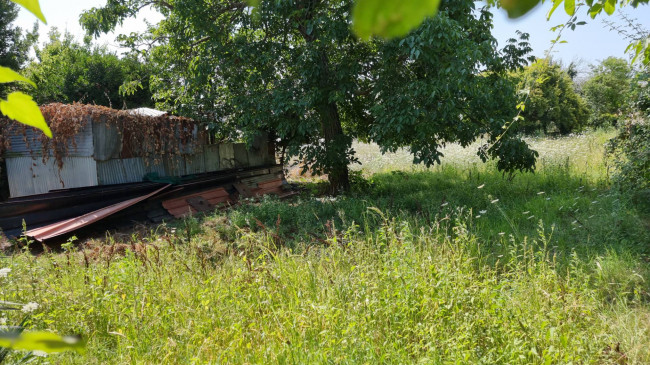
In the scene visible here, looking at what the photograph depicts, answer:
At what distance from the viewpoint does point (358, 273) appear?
3.20m

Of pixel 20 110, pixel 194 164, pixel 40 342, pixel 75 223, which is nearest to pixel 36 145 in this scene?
pixel 75 223

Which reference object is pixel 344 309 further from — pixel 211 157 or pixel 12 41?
pixel 12 41

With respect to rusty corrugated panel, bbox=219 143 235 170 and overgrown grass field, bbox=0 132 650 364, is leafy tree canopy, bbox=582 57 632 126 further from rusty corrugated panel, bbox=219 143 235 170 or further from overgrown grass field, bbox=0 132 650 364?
overgrown grass field, bbox=0 132 650 364

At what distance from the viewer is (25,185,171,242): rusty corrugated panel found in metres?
6.15

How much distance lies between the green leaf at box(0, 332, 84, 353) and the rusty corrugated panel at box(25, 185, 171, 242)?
6.41 metres

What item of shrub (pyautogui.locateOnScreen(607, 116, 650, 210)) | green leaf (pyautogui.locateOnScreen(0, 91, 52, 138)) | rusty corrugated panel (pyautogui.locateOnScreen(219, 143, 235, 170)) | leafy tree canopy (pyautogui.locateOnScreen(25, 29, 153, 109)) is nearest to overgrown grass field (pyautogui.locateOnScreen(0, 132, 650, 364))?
shrub (pyautogui.locateOnScreen(607, 116, 650, 210))

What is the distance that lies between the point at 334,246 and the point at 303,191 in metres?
6.23

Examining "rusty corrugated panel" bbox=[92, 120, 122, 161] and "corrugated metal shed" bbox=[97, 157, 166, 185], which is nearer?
"rusty corrugated panel" bbox=[92, 120, 122, 161]

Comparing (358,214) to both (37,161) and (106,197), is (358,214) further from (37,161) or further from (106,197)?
(37,161)

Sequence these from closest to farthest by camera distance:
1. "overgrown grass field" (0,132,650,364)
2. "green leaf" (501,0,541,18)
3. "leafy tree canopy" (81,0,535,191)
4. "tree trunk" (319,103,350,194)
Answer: "green leaf" (501,0,541,18), "overgrown grass field" (0,132,650,364), "leafy tree canopy" (81,0,535,191), "tree trunk" (319,103,350,194)

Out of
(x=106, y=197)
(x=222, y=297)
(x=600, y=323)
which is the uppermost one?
(x=106, y=197)

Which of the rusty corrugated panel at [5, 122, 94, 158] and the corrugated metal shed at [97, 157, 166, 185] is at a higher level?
the rusty corrugated panel at [5, 122, 94, 158]

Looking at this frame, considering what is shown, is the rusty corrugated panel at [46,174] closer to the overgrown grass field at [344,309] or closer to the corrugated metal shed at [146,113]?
the corrugated metal shed at [146,113]

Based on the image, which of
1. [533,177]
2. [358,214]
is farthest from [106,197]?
[533,177]
